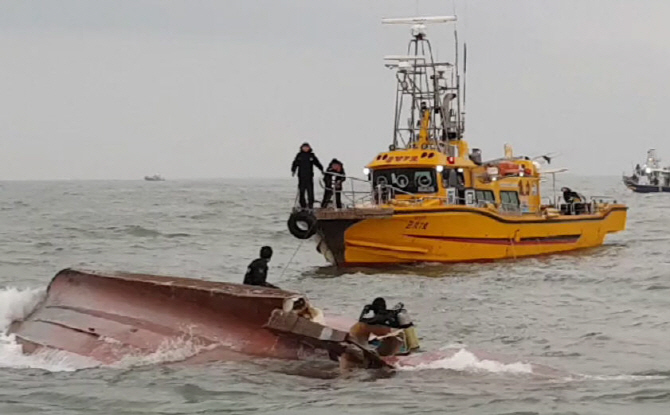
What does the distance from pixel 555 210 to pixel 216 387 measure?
60.7 feet

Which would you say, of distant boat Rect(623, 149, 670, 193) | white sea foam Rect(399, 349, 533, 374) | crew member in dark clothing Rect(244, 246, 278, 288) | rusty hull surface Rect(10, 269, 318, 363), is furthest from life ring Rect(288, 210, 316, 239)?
distant boat Rect(623, 149, 670, 193)

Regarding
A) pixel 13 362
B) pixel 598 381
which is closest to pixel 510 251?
pixel 598 381

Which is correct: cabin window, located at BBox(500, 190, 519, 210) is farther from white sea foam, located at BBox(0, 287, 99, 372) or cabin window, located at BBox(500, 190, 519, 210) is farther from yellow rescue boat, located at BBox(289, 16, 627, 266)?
white sea foam, located at BBox(0, 287, 99, 372)

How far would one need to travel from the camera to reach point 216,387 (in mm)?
9367

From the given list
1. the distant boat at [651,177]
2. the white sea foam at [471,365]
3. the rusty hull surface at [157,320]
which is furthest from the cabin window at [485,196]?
the distant boat at [651,177]

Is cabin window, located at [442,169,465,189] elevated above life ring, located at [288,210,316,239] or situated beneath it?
elevated above

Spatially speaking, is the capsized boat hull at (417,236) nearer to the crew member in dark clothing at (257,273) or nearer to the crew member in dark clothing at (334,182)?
the crew member in dark clothing at (334,182)

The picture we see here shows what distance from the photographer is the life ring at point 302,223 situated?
67.7ft

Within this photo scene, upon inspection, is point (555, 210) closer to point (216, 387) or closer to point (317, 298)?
point (317, 298)

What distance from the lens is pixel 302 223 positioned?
68.1ft

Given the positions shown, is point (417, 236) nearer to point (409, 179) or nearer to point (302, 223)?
point (409, 179)

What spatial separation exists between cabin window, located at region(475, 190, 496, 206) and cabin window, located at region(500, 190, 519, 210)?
11.8 inches

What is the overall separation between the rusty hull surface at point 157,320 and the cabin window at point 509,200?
13.8 metres

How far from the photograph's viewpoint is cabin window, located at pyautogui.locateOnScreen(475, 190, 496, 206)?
2357 cm
